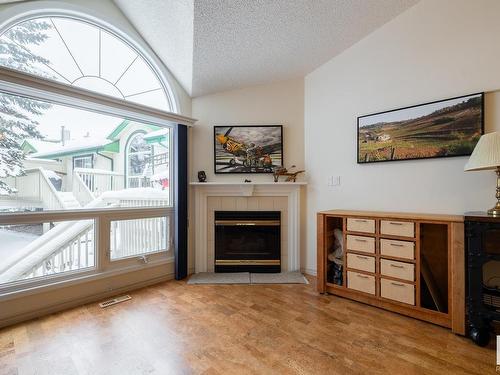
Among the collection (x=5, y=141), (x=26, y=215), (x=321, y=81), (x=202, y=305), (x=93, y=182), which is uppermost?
(x=321, y=81)

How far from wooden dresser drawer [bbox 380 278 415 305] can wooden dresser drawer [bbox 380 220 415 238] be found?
433 mm

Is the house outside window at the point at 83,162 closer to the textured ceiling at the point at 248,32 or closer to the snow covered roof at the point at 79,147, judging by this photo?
the snow covered roof at the point at 79,147

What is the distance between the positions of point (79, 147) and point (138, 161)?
613mm

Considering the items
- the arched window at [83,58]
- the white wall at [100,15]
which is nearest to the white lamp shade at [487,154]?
the white wall at [100,15]

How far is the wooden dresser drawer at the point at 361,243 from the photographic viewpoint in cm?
229

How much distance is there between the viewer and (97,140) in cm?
266

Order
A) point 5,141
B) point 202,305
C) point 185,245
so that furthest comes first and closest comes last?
1. point 185,245
2. point 202,305
3. point 5,141

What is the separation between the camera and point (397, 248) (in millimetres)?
2154

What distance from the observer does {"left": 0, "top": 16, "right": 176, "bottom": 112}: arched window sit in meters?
2.14

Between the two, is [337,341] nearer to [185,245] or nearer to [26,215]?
[185,245]

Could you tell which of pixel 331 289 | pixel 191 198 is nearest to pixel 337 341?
pixel 331 289

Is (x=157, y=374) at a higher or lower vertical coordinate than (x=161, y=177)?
lower

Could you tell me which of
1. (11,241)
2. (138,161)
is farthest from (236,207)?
(11,241)

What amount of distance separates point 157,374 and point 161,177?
2.20 metres
